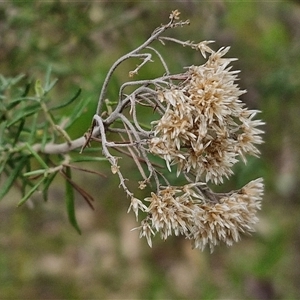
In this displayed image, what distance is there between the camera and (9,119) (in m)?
1.54

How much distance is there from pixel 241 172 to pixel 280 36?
1.68 metres

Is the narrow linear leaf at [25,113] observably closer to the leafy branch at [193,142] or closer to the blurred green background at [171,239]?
the leafy branch at [193,142]

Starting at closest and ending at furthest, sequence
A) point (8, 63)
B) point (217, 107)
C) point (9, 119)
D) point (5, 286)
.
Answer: point (217, 107) < point (9, 119) < point (8, 63) < point (5, 286)

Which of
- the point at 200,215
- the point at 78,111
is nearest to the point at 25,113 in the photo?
the point at 78,111

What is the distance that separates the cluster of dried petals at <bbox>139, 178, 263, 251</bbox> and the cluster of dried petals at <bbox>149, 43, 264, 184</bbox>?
0.21 ft

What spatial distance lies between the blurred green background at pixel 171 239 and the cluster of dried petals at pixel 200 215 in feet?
4.84

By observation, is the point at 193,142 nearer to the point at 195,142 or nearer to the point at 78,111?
the point at 195,142

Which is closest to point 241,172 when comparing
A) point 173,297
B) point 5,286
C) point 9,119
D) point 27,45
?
point 9,119

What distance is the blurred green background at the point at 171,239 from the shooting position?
270 centimetres

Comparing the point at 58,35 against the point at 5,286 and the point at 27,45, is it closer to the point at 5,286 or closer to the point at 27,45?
the point at 27,45

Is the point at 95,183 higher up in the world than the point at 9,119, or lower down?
lower down

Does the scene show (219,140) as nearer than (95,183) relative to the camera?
Yes

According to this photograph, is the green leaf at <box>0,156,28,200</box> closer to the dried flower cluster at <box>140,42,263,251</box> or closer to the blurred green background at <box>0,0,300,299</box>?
the dried flower cluster at <box>140,42,263,251</box>

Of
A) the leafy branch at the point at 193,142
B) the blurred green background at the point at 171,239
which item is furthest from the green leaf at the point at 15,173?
the blurred green background at the point at 171,239
